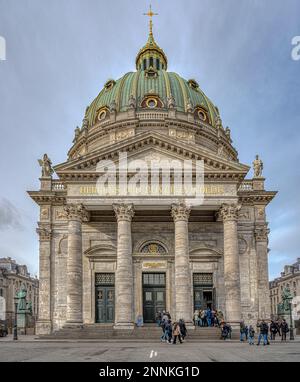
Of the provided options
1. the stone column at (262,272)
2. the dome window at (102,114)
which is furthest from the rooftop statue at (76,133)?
the stone column at (262,272)

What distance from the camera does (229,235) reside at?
36375mm

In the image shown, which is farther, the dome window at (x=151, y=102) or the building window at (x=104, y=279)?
the dome window at (x=151, y=102)

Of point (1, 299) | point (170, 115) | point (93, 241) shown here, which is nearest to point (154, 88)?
point (170, 115)

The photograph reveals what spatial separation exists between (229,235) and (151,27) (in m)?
46.0

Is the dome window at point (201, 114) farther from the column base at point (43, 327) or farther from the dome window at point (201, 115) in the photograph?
the column base at point (43, 327)

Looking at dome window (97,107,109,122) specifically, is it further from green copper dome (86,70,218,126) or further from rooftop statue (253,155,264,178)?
rooftop statue (253,155,264,178)

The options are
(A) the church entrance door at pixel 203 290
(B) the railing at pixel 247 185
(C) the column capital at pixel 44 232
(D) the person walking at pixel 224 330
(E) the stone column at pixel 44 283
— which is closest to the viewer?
(D) the person walking at pixel 224 330

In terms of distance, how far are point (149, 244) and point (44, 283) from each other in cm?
929

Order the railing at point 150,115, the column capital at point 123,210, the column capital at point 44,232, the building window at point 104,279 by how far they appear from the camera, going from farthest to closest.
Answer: the railing at point 150,115 < the column capital at point 44,232 < the building window at point 104,279 < the column capital at point 123,210

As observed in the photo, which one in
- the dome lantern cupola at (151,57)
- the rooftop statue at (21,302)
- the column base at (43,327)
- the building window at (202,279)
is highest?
the dome lantern cupola at (151,57)

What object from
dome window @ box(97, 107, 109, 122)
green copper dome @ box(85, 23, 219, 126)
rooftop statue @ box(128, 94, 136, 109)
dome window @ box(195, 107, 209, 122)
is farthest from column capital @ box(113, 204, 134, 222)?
dome window @ box(195, 107, 209, 122)

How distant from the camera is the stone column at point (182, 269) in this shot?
34.5 m

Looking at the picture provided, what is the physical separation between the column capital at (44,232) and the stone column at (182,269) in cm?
1220
